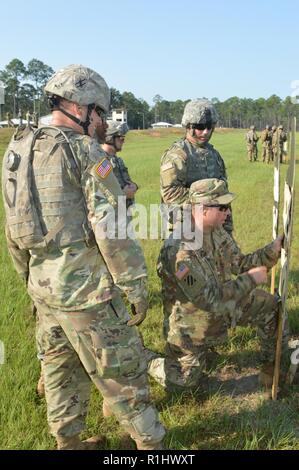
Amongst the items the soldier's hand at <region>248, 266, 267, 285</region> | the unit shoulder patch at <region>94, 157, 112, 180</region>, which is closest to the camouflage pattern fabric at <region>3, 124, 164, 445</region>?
the unit shoulder patch at <region>94, 157, 112, 180</region>

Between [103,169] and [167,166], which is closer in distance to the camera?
[103,169]

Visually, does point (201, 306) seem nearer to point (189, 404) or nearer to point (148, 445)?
point (189, 404)

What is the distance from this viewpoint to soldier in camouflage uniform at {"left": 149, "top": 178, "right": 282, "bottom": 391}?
2.88 m

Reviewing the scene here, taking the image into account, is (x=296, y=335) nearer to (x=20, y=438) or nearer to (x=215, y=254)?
(x=215, y=254)

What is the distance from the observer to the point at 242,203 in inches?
432

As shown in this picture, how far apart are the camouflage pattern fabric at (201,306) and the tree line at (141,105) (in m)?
58.8

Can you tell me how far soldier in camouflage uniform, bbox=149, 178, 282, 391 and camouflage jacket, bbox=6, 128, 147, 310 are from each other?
2.61ft

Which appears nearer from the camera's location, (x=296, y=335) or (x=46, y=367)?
(x=46, y=367)

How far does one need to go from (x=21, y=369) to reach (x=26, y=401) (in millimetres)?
327

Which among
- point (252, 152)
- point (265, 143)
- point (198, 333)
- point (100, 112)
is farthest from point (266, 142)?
point (100, 112)

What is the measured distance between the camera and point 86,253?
83.8 inches

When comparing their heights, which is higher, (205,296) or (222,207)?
(222,207)

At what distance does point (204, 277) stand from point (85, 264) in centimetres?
101

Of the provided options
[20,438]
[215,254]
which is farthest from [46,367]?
[215,254]
